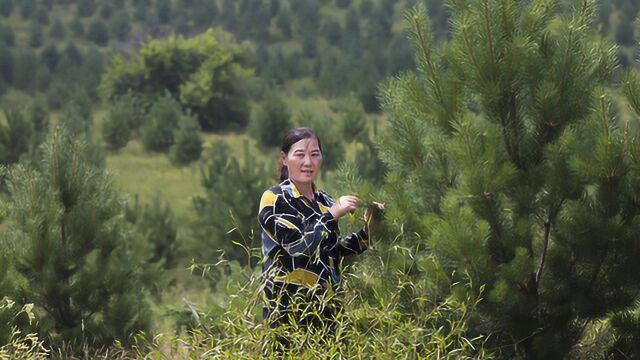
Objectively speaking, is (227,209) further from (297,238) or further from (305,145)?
(297,238)

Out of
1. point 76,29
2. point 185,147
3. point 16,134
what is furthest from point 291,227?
point 76,29

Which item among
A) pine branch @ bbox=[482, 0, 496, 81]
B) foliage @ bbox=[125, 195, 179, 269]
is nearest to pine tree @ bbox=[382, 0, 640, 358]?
pine branch @ bbox=[482, 0, 496, 81]

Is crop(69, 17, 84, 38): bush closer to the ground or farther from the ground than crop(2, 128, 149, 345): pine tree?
closer to the ground

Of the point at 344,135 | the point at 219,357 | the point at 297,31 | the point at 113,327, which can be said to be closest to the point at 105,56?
the point at 297,31

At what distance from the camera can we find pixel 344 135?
49.6m

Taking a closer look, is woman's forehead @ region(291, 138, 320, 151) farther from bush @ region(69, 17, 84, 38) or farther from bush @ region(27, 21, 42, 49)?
bush @ region(69, 17, 84, 38)

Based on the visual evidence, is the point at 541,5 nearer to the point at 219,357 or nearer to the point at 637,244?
the point at 637,244

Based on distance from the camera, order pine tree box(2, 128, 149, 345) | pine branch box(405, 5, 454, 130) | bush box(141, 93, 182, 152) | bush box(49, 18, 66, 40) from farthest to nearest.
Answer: bush box(49, 18, 66, 40)
bush box(141, 93, 182, 152)
pine tree box(2, 128, 149, 345)
pine branch box(405, 5, 454, 130)

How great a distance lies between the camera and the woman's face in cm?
504

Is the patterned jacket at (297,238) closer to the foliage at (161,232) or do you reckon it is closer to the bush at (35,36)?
the foliage at (161,232)

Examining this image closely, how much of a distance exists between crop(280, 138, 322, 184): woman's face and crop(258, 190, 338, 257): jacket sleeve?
0.45 ft

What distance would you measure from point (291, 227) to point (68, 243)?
4584 mm

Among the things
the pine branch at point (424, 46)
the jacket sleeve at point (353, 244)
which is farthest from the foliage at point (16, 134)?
the jacket sleeve at point (353, 244)

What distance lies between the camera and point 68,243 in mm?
9031
